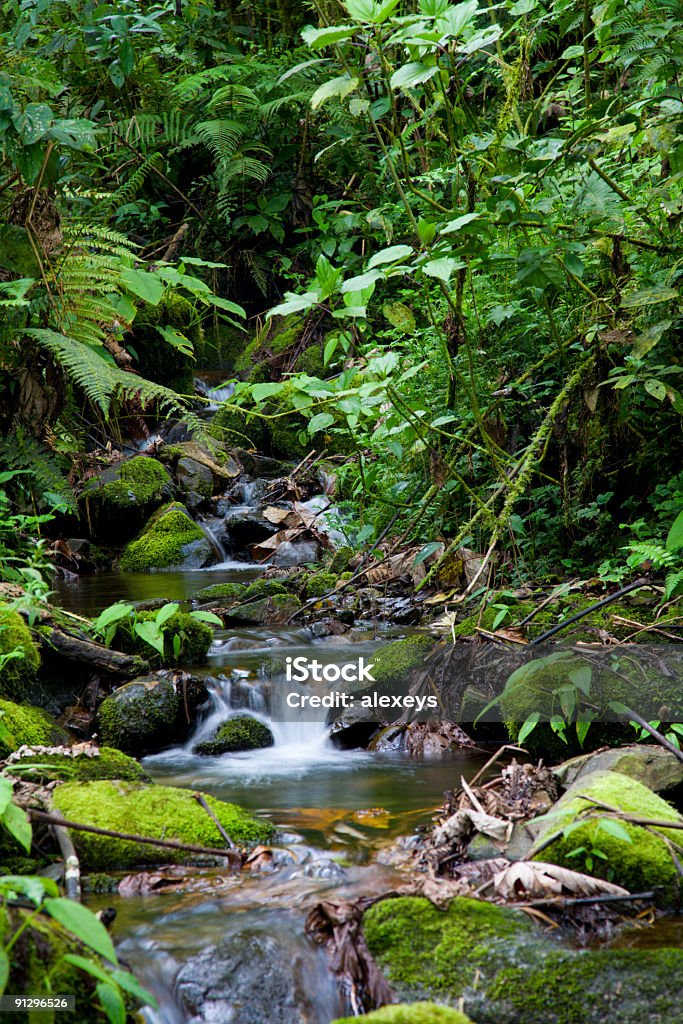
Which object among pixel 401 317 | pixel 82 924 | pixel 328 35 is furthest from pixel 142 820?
pixel 328 35

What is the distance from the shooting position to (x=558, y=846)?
7.72 feet

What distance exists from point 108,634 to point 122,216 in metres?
9.35

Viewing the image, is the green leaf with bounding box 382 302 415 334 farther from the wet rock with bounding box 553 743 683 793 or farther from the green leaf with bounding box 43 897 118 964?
the green leaf with bounding box 43 897 118 964

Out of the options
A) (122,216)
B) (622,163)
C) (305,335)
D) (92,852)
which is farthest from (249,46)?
(92,852)

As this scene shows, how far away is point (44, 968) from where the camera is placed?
67.7 inches

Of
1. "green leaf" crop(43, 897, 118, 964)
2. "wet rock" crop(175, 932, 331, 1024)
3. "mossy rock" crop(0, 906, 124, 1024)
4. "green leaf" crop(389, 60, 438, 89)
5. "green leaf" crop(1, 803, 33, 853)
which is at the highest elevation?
"green leaf" crop(389, 60, 438, 89)

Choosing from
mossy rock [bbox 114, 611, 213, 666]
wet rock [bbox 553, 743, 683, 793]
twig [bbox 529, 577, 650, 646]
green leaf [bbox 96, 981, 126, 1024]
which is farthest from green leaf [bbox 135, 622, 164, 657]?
green leaf [bbox 96, 981, 126, 1024]

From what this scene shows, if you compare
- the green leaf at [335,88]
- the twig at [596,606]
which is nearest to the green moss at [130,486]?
the twig at [596,606]

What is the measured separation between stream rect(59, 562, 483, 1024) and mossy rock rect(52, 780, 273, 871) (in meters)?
0.14

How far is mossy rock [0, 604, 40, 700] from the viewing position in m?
3.62

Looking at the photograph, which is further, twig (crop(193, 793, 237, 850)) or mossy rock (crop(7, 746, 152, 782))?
mossy rock (crop(7, 746, 152, 782))

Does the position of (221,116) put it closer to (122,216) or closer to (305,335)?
(122,216)

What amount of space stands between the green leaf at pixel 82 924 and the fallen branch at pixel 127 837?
1.93 ft

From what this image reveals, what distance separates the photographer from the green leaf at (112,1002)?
5.47 ft
